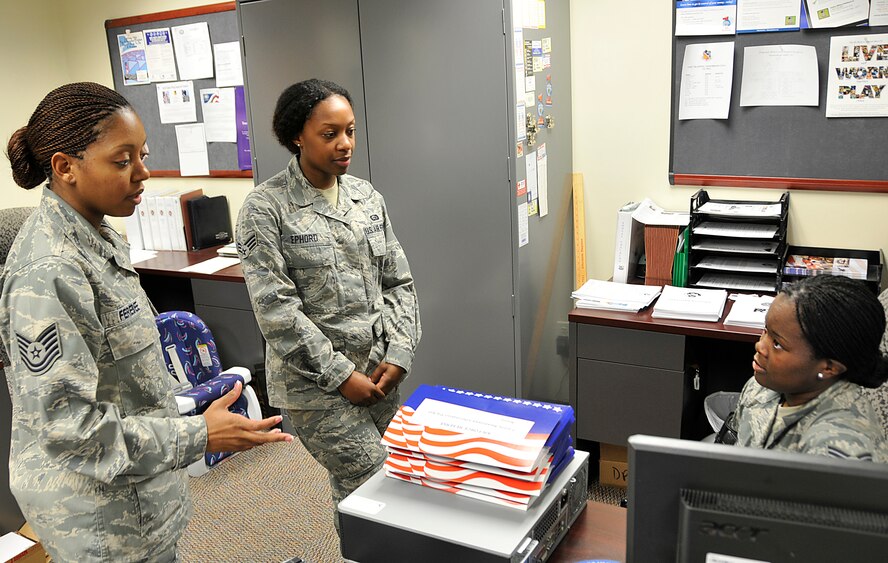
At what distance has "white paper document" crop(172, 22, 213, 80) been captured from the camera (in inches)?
158

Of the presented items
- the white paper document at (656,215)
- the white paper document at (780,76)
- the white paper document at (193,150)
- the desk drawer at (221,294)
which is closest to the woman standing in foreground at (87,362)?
the white paper document at (656,215)

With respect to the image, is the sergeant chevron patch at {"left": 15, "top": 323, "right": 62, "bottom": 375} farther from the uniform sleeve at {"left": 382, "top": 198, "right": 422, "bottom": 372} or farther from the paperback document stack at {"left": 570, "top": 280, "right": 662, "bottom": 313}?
the paperback document stack at {"left": 570, "top": 280, "right": 662, "bottom": 313}

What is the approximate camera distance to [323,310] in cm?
199

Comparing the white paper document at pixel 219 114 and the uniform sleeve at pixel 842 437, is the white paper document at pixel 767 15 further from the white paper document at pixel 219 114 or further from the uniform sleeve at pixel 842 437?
the white paper document at pixel 219 114

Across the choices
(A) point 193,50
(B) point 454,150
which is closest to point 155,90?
(A) point 193,50

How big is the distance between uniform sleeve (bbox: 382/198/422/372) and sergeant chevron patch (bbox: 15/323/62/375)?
3.19 feet

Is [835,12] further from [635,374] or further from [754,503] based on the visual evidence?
[754,503]

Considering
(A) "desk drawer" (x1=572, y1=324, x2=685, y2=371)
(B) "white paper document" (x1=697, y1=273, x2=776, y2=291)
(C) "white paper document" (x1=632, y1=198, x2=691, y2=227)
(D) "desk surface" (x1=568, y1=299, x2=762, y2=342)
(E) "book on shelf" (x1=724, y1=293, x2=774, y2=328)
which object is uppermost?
(C) "white paper document" (x1=632, y1=198, x2=691, y2=227)

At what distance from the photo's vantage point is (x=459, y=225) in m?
2.95

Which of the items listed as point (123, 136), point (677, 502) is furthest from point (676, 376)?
point (123, 136)

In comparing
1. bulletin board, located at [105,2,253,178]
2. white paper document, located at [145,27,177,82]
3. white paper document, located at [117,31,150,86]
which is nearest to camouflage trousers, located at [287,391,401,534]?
bulletin board, located at [105,2,253,178]

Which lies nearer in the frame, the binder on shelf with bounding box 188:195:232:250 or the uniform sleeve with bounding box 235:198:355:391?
the uniform sleeve with bounding box 235:198:355:391

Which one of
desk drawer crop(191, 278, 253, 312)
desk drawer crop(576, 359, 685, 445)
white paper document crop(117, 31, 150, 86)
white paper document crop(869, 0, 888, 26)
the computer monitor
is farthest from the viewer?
white paper document crop(117, 31, 150, 86)

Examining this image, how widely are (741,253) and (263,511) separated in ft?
7.02
